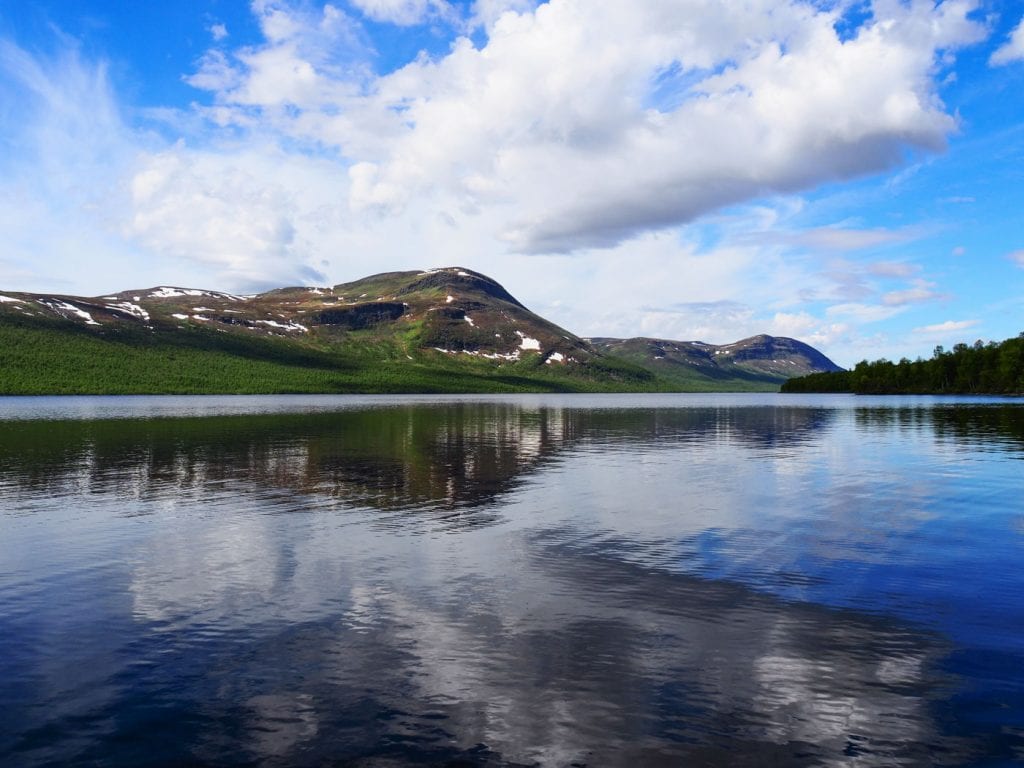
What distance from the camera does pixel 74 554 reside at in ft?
96.1

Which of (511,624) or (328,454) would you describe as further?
(328,454)

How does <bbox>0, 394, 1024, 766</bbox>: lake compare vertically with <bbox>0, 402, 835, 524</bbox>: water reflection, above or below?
below

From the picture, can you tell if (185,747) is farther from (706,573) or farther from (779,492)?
(779,492)

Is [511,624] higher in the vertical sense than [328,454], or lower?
lower

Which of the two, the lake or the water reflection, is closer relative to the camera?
the lake

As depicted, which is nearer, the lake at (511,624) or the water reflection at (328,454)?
the lake at (511,624)

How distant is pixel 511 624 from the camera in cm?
2086

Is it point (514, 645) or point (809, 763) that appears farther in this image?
point (514, 645)

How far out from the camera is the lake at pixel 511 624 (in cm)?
1424

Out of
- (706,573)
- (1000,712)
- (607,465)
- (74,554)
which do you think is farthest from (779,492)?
(74,554)

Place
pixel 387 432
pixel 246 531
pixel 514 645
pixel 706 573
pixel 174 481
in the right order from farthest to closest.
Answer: pixel 387 432
pixel 174 481
pixel 246 531
pixel 706 573
pixel 514 645

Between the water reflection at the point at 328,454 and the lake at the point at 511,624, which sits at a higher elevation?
the water reflection at the point at 328,454

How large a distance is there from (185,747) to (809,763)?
12285 mm

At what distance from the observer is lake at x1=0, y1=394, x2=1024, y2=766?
14.2m
